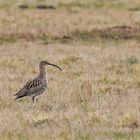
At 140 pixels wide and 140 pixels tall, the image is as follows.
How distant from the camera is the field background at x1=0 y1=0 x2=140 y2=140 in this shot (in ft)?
38.2

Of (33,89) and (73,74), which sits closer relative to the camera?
(33,89)

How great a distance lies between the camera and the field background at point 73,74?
458 inches

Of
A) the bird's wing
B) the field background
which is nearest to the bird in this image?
the bird's wing

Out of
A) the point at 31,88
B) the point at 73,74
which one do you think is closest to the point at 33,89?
the point at 31,88

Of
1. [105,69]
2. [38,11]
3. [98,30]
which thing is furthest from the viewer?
[38,11]

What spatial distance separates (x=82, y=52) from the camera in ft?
90.8

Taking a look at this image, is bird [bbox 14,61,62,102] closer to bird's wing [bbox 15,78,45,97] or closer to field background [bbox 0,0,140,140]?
bird's wing [bbox 15,78,45,97]

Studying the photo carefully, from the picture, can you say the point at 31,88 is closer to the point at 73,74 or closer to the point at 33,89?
the point at 33,89

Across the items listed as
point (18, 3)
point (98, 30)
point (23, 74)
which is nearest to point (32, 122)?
point (23, 74)

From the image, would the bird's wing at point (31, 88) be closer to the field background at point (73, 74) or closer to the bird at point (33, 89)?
the bird at point (33, 89)

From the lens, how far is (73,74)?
2002cm

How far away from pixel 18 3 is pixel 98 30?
76.8 ft

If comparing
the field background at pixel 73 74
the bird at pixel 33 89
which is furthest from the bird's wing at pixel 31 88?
the field background at pixel 73 74

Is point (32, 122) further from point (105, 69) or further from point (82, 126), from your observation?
point (105, 69)
